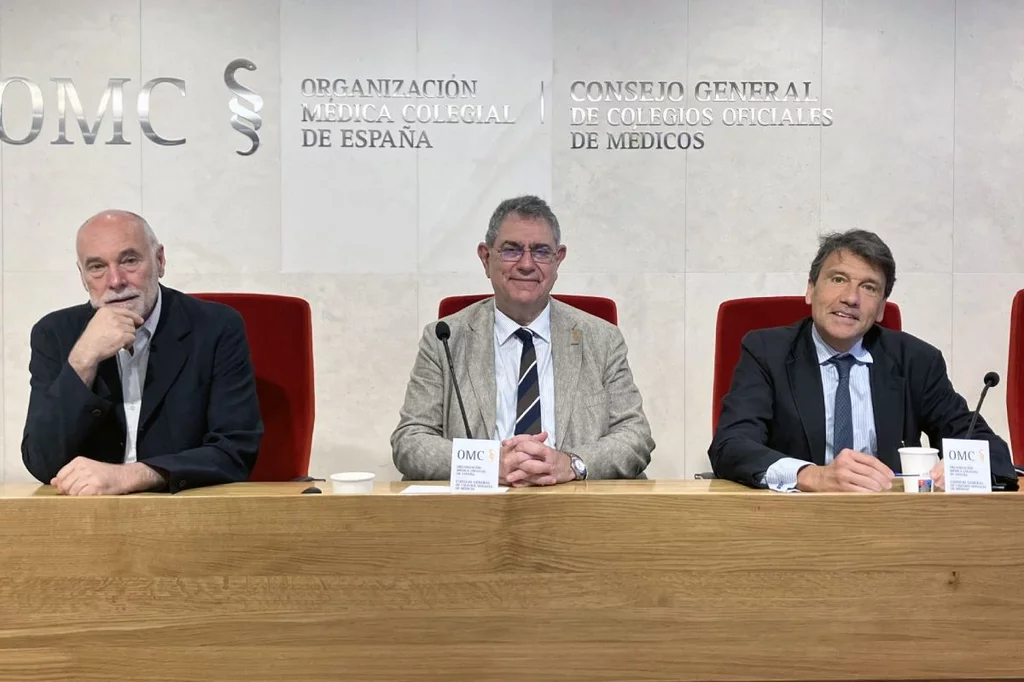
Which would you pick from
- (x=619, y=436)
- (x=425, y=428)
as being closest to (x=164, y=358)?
(x=425, y=428)

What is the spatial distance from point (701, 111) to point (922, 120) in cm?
92

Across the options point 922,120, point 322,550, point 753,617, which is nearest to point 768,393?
point 753,617

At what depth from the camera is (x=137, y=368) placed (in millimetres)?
2377

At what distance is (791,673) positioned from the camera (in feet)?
5.17

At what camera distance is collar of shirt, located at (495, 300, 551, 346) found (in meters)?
2.68

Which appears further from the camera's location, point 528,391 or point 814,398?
point 528,391

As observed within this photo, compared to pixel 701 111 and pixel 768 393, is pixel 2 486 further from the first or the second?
pixel 701 111

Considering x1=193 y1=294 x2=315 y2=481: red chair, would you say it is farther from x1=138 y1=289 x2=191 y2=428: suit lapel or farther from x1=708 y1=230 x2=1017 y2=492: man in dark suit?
x1=708 y1=230 x2=1017 y2=492: man in dark suit

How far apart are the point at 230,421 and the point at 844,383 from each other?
61.9 inches

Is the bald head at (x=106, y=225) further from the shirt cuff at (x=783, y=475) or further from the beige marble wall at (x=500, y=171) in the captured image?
the shirt cuff at (x=783, y=475)

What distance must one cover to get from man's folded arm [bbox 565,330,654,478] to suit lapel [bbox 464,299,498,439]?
24 cm

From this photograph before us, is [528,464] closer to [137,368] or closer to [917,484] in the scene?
[917,484]

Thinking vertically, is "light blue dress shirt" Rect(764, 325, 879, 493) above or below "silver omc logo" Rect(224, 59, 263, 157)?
below

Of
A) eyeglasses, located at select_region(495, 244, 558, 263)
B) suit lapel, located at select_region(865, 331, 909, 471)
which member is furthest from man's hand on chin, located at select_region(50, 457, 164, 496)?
suit lapel, located at select_region(865, 331, 909, 471)
